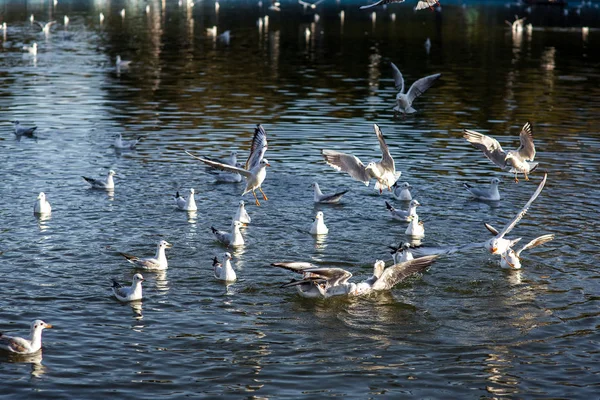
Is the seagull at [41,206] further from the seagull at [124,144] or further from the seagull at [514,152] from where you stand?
the seagull at [514,152]

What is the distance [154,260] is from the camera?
56.5 ft

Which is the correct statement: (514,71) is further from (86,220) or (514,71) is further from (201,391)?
(201,391)

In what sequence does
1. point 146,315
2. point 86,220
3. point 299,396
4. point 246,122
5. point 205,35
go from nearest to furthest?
1. point 299,396
2. point 146,315
3. point 86,220
4. point 246,122
5. point 205,35

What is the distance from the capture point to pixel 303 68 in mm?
53500

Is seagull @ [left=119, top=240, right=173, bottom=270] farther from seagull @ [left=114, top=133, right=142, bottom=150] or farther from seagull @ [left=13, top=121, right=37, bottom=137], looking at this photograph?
seagull @ [left=13, top=121, right=37, bottom=137]

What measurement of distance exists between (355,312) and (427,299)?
152 centimetres

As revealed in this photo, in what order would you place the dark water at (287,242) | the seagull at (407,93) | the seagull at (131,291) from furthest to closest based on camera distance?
1. the seagull at (407,93)
2. the seagull at (131,291)
3. the dark water at (287,242)

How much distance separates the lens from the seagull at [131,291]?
15.5 metres

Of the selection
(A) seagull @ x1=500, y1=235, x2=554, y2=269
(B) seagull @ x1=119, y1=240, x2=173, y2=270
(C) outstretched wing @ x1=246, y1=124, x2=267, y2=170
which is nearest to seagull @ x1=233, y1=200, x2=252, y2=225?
(C) outstretched wing @ x1=246, y1=124, x2=267, y2=170

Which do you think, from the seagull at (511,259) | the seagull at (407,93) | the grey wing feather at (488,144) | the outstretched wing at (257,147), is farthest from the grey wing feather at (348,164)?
the seagull at (407,93)

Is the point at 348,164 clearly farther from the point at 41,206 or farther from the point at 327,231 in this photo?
the point at 41,206

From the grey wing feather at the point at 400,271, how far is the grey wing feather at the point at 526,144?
21.8 feet

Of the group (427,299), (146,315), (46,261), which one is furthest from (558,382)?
(46,261)

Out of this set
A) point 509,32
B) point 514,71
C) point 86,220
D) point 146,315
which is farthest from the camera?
point 509,32
